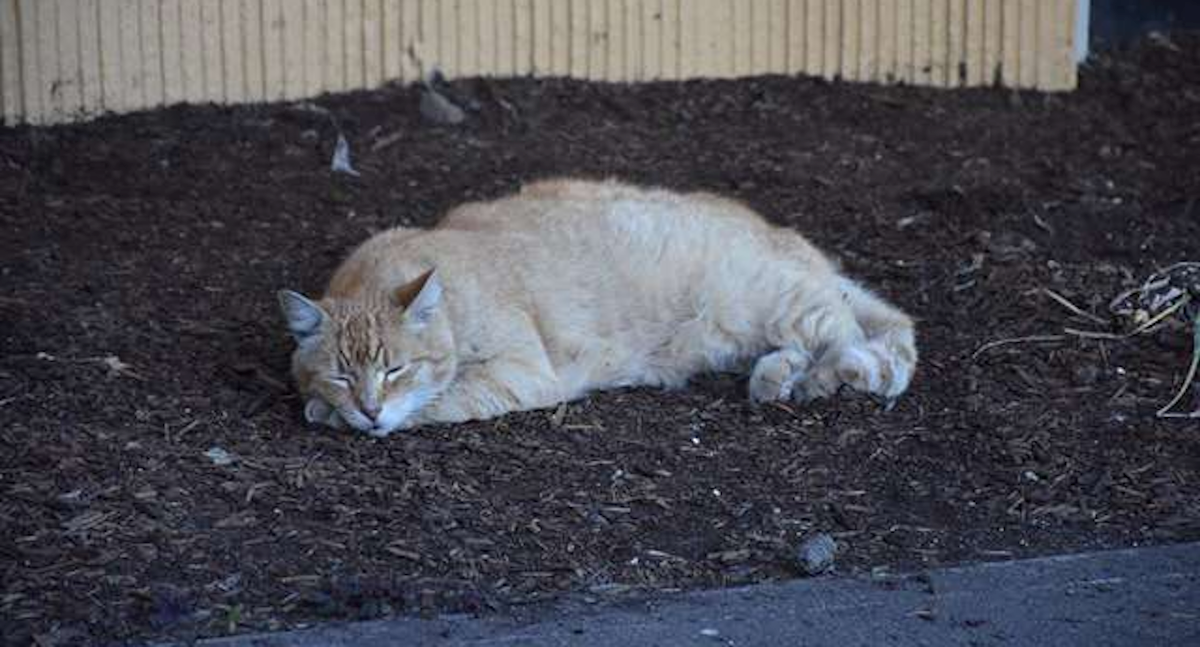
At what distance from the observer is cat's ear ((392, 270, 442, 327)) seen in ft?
21.0

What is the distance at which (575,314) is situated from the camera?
703cm

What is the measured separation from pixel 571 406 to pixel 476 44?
320 cm

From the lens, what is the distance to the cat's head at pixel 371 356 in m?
6.34

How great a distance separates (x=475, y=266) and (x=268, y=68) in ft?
8.77

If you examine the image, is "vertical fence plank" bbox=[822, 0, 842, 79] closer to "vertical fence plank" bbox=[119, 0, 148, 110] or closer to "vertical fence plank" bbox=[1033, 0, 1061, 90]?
"vertical fence plank" bbox=[1033, 0, 1061, 90]

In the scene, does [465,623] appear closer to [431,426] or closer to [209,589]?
[209,589]

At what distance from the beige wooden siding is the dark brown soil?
148 millimetres

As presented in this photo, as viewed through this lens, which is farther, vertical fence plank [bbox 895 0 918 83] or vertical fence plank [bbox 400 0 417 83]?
vertical fence plank [bbox 895 0 918 83]

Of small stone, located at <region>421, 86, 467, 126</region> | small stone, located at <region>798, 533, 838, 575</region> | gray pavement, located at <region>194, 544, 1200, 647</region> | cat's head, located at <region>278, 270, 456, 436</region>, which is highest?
small stone, located at <region>421, 86, 467, 126</region>

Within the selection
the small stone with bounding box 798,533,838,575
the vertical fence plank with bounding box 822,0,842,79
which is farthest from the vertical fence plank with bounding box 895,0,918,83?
the small stone with bounding box 798,533,838,575

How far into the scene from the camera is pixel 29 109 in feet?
28.3

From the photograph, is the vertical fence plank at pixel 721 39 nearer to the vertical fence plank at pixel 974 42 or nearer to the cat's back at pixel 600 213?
the vertical fence plank at pixel 974 42

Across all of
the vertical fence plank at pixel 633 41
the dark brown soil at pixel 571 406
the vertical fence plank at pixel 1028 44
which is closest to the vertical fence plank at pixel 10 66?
the dark brown soil at pixel 571 406

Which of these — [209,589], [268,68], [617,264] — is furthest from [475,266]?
[268,68]
